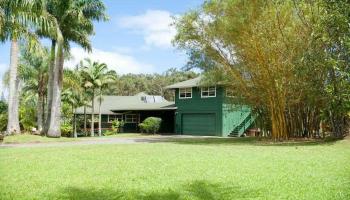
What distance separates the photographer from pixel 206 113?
3725 cm

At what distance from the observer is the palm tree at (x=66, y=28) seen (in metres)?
28.7

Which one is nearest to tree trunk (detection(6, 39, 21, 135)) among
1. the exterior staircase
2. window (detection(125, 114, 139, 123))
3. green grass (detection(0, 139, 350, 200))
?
green grass (detection(0, 139, 350, 200))

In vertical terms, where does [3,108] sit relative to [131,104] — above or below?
below

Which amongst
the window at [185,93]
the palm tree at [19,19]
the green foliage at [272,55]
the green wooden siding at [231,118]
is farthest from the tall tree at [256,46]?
the window at [185,93]

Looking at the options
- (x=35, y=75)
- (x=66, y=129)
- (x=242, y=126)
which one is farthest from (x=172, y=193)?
(x=66, y=129)

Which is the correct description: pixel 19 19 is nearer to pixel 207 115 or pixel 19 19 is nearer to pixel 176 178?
pixel 176 178

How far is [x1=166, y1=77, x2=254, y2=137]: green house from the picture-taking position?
3612cm

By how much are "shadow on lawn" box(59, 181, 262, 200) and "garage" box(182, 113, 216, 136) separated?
2837cm

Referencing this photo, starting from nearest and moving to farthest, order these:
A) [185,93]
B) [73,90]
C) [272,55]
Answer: [272,55] → [73,90] → [185,93]

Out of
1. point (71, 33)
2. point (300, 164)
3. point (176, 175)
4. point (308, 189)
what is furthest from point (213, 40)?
point (308, 189)

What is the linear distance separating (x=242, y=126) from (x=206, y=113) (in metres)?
3.32

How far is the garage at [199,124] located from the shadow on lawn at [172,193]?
93.1 feet

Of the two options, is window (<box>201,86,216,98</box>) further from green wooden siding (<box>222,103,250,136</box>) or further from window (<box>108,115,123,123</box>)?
window (<box>108,115,123,123</box>)

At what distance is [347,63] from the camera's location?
17.1m
